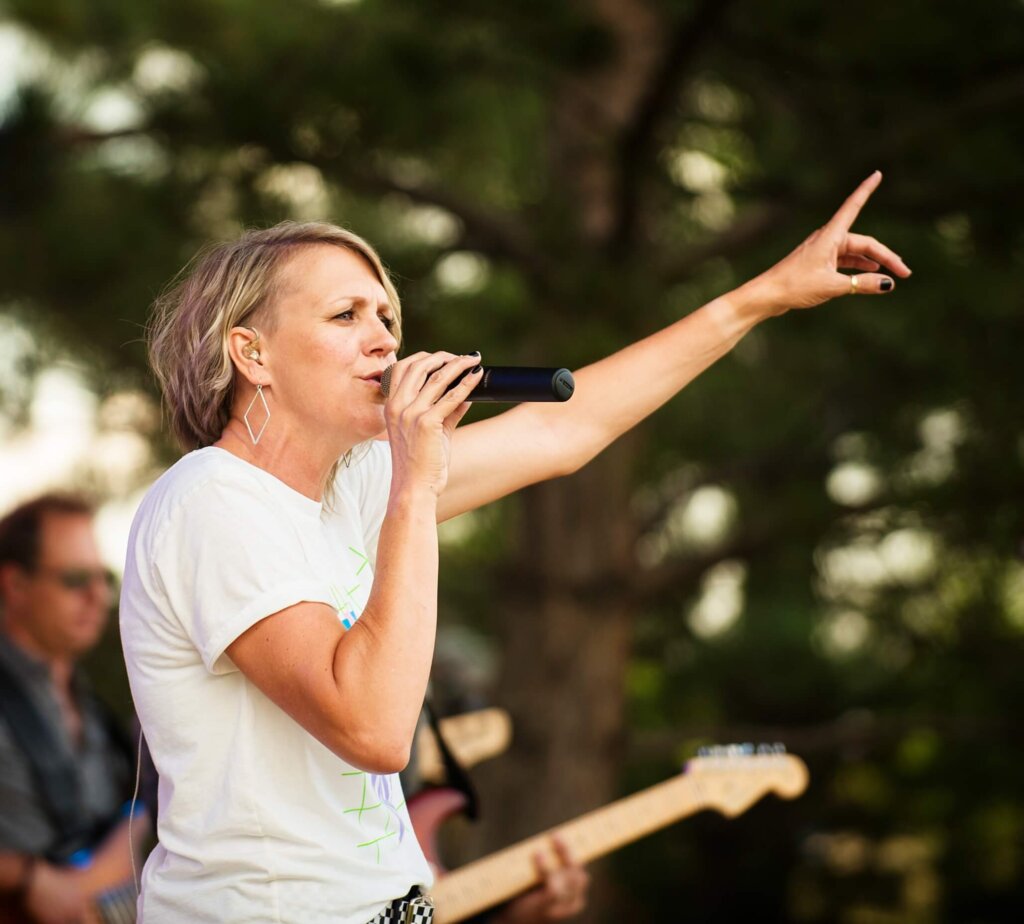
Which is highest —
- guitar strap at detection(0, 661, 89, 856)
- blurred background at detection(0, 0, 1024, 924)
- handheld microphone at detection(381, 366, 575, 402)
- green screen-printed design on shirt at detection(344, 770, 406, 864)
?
blurred background at detection(0, 0, 1024, 924)

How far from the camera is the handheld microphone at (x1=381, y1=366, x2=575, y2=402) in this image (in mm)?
1544

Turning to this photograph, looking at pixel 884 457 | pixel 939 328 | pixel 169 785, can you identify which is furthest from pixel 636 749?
pixel 169 785

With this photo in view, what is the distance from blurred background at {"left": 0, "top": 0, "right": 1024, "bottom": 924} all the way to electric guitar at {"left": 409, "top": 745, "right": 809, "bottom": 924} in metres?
1.02

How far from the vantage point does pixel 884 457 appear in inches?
196

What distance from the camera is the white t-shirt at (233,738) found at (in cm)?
139

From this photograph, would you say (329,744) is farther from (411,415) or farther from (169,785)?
(411,415)

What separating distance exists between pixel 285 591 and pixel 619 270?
263 cm

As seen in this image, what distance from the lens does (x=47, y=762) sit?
3.23 meters

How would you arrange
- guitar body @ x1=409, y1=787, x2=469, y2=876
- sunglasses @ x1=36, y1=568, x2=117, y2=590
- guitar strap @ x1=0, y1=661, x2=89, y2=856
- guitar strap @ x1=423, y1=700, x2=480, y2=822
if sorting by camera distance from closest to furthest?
guitar strap @ x1=423, y1=700, x2=480, y2=822
guitar body @ x1=409, y1=787, x2=469, y2=876
guitar strap @ x1=0, y1=661, x2=89, y2=856
sunglasses @ x1=36, y1=568, x2=117, y2=590

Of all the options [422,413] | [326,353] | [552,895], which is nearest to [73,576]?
[552,895]

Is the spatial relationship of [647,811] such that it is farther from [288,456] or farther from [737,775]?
[288,456]

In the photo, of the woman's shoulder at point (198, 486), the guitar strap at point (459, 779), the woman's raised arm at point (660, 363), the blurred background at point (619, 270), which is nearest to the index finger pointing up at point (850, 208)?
the woman's raised arm at point (660, 363)

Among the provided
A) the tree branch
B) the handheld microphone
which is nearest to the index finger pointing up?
the handheld microphone

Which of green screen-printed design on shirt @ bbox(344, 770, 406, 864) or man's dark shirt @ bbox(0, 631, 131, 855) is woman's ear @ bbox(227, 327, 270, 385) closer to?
green screen-printed design on shirt @ bbox(344, 770, 406, 864)
